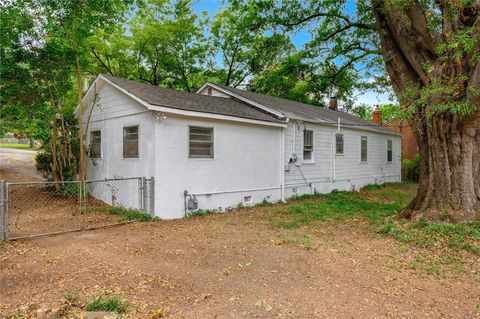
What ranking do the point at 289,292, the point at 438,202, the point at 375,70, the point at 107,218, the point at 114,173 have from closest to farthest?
1. the point at 289,292
2. the point at 438,202
3. the point at 107,218
4. the point at 114,173
5. the point at 375,70

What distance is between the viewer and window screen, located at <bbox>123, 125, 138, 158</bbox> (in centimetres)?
940

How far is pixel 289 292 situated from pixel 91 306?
7.59 feet

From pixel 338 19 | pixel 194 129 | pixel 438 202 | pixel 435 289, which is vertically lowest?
pixel 435 289

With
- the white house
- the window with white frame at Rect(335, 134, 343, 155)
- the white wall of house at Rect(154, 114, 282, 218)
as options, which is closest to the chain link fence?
the white house

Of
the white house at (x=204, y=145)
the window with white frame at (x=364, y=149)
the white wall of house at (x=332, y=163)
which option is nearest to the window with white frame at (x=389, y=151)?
the white wall of house at (x=332, y=163)

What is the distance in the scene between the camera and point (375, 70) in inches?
535

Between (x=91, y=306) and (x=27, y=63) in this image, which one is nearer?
(x=91, y=306)

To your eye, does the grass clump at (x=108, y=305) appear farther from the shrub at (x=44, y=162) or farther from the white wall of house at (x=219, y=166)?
the shrub at (x=44, y=162)

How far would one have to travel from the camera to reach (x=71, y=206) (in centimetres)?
1010

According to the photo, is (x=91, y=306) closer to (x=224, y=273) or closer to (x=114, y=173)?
(x=224, y=273)

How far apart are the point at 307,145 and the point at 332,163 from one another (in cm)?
208

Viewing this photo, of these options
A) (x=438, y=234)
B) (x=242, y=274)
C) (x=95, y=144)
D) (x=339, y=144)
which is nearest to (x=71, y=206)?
(x=95, y=144)

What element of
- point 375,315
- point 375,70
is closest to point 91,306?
point 375,315

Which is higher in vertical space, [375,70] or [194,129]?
[375,70]
